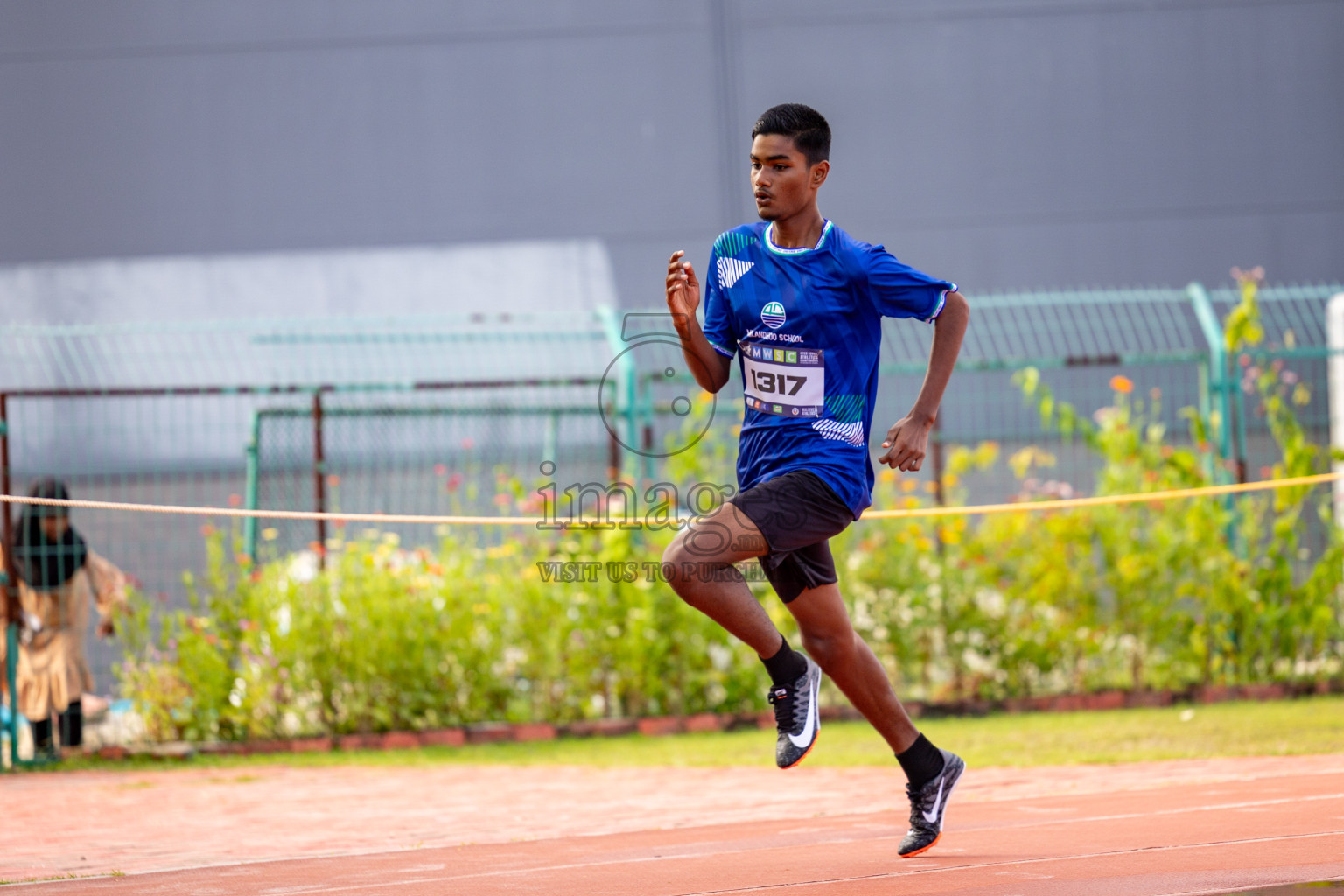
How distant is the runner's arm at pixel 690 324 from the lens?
3938mm

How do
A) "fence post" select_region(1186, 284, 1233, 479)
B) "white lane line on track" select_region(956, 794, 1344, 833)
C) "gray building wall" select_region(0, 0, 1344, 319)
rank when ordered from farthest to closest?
"gray building wall" select_region(0, 0, 1344, 319) → "fence post" select_region(1186, 284, 1233, 479) → "white lane line on track" select_region(956, 794, 1344, 833)

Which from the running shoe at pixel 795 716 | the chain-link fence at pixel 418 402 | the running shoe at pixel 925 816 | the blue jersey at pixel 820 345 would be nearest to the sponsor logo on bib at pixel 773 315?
the blue jersey at pixel 820 345

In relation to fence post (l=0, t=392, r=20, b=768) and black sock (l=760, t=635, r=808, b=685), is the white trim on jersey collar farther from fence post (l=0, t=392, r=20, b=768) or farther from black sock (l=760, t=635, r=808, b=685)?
fence post (l=0, t=392, r=20, b=768)

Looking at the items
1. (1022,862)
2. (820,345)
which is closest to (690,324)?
(820,345)

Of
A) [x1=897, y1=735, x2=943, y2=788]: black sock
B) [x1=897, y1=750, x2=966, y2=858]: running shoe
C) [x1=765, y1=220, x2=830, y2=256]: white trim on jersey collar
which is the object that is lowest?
[x1=897, y1=750, x2=966, y2=858]: running shoe

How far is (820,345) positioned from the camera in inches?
159

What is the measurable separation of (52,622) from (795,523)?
5867mm

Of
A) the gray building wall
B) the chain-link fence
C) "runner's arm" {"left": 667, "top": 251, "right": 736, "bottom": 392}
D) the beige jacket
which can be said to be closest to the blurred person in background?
the beige jacket

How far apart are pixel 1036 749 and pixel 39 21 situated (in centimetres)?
1215

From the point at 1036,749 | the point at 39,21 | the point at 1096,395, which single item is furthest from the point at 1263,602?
the point at 39,21

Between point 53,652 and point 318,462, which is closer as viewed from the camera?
point 53,652

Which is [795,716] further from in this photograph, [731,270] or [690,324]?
[731,270]

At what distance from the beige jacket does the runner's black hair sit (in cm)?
572

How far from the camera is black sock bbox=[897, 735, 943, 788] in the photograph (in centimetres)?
416
